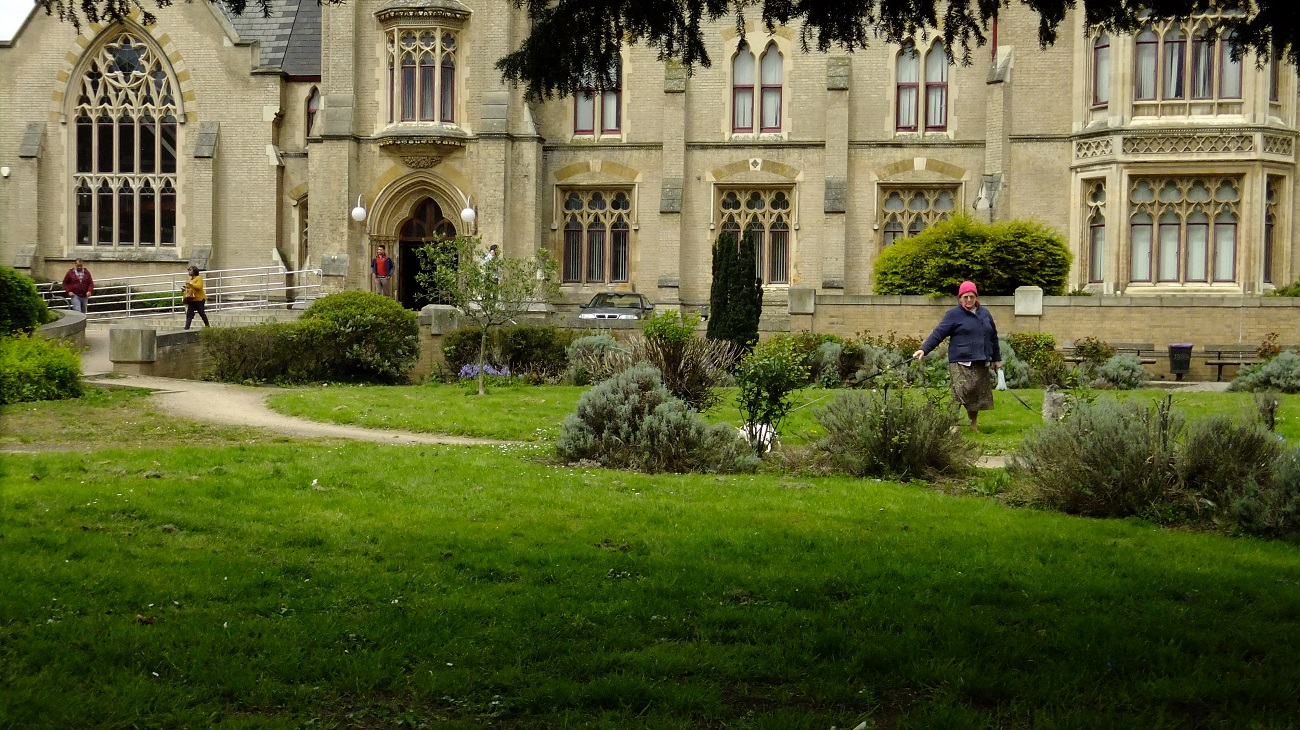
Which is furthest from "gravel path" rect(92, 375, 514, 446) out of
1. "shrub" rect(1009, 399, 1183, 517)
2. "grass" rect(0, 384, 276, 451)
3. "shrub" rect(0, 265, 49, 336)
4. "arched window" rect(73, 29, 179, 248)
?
"arched window" rect(73, 29, 179, 248)

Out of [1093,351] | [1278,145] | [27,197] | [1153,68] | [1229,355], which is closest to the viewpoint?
[1093,351]

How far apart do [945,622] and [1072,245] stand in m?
27.0

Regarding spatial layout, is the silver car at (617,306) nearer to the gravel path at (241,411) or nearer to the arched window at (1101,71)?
the arched window at (1101,71)

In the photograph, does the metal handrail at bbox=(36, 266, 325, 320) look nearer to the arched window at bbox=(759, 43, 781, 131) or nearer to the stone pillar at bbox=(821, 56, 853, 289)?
the arched window at bbox=(759, 43, 781, 131)

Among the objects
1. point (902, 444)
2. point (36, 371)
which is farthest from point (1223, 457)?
point (36, 371)

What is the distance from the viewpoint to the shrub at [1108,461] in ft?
33.5

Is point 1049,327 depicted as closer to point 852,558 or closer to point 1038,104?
point 1038,104

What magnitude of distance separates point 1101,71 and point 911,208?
5.79m

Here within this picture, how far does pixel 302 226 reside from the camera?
37469 mm

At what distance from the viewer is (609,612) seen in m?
6.84

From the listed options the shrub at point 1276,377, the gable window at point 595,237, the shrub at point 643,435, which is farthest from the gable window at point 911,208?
the shrub at point 643,435

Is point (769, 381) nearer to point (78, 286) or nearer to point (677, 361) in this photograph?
point (677, 361)

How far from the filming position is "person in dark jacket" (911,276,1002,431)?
50.3ft

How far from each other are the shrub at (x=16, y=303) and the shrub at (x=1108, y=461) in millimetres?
16240
